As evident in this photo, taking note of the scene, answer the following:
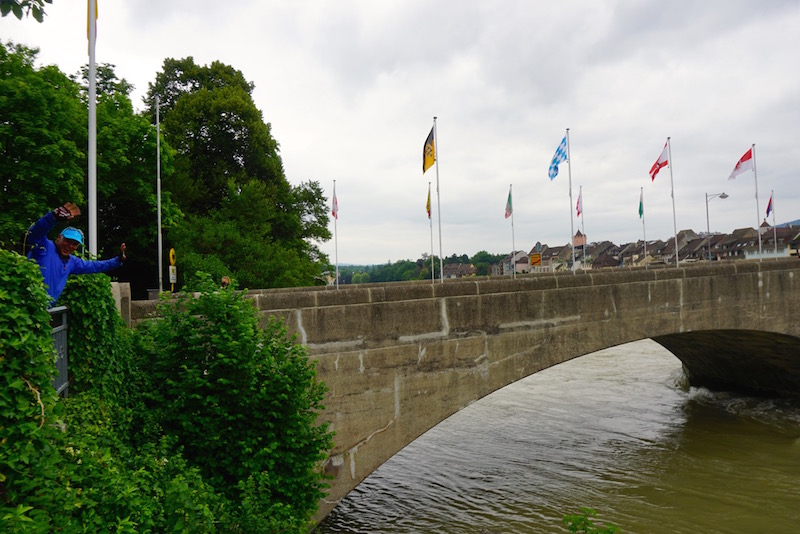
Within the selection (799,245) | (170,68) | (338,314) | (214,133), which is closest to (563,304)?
(338,314)

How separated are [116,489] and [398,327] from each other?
5985mm

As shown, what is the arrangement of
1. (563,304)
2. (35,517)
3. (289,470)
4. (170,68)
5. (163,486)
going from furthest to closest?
(170,68) → (563,304) → (289,470) → (163,486) → (35,517)

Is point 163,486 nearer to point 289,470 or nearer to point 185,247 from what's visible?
point 289,470

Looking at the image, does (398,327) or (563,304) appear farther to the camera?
(563,304)

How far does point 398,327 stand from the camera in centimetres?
1017

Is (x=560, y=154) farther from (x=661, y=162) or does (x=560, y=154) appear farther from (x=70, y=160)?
(x=70, y=160)

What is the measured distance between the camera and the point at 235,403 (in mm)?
7395

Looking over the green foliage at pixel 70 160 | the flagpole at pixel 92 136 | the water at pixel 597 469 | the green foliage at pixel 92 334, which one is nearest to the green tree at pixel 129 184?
the green foliage at pixel 70 160

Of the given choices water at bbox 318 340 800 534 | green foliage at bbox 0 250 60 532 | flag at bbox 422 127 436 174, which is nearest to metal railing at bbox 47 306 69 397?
green foliage at bbox 0 250 60 532

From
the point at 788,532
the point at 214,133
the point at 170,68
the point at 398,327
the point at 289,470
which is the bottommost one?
the point at 788,532

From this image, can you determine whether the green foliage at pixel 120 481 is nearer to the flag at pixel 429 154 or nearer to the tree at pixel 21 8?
the tree at pixel 21 8

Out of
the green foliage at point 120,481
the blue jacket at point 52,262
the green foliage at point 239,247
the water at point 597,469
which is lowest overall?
the water at point 597,469

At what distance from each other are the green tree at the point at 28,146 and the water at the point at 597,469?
45.2ft

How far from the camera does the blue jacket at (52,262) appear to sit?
18.0 ft
